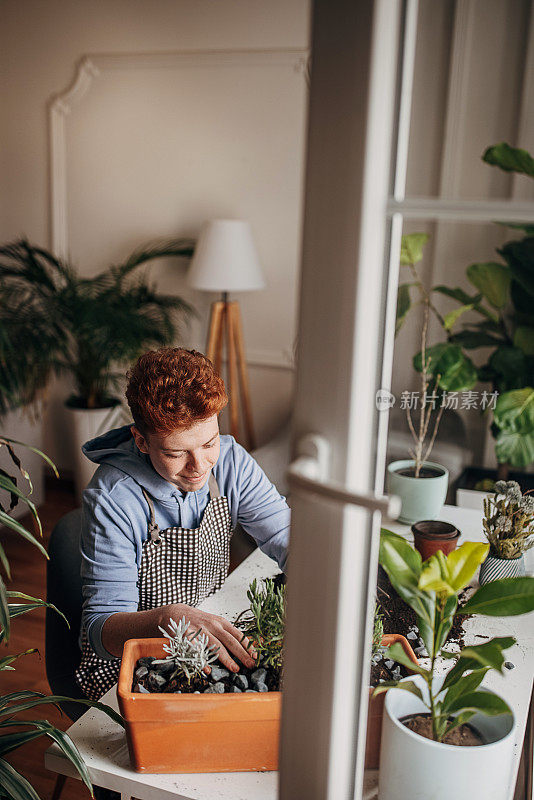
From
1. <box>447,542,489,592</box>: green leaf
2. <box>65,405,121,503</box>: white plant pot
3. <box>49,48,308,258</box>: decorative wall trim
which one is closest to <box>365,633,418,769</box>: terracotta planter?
<box>447,542,489,592</box>: green leaf

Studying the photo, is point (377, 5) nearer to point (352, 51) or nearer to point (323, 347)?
point (352, 51)

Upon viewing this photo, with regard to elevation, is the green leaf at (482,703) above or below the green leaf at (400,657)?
below

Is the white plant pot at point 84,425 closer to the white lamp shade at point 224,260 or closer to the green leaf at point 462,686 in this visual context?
the white lamp shade at point 224,260

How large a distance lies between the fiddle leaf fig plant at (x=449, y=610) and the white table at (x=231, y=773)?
0.02m

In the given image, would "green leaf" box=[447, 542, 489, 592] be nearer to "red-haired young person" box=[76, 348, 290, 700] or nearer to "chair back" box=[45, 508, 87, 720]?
"red-haired young person" box=[76, 348, 290, 700]

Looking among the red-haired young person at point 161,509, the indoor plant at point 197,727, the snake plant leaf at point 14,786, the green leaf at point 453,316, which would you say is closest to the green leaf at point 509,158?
the green leaf at point 453,316

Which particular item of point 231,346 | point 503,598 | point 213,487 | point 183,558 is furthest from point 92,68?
point 503,598

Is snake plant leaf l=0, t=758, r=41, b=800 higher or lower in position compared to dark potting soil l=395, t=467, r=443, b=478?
lower

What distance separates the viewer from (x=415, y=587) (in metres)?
0.77

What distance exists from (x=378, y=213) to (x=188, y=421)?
78 centimetres

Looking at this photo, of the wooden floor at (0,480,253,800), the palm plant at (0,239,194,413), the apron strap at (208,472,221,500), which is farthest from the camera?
the palm plant at (0,239,194,413)

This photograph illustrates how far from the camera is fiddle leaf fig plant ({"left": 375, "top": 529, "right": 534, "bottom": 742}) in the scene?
0.76m

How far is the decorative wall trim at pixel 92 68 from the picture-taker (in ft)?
11.7

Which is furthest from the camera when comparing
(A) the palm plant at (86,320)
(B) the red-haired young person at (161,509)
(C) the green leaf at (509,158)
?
(A) the palm plant at (86,320)
